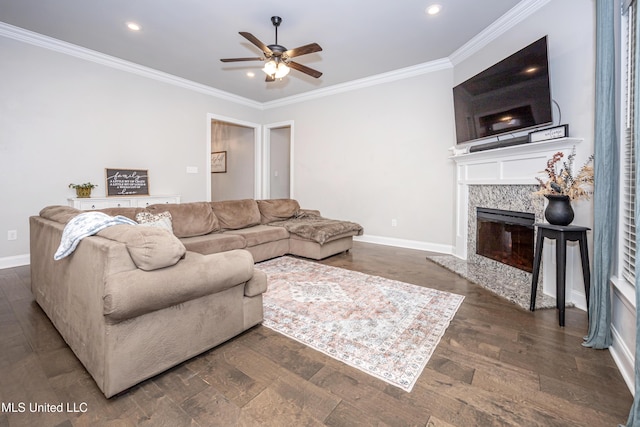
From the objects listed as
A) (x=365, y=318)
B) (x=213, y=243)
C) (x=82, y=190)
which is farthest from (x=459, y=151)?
(x=82, y=190)

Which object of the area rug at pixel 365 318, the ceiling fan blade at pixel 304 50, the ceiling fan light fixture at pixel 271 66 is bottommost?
the area rug at pixel 365 318

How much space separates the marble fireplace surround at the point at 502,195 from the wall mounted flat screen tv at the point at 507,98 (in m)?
0.26

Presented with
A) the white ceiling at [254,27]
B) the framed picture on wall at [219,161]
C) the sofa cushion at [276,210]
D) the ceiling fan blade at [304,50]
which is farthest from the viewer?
the framed picture on wall at [219,161]

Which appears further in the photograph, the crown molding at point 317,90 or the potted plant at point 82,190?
the potted plant at point 82,190

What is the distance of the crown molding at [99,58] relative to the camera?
3491 millimetres

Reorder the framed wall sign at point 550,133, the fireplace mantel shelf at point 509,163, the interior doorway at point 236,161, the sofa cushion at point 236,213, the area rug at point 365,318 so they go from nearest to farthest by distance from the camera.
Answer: the area rug at point 365,318 → the framed wall sign at point 550,133 → the fireplace mantel shelf at point 509,163 → the sofa cushion at point 236,213 → the interior doorway at point 236,161

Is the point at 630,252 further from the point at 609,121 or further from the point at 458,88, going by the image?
the point at 458,88

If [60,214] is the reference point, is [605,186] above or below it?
above

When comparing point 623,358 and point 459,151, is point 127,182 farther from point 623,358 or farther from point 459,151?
point 623,358

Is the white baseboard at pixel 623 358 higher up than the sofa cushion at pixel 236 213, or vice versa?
the sofa cushion at pixel 236 213

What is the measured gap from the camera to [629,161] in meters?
1.80

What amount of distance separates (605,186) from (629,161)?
0.60 ft

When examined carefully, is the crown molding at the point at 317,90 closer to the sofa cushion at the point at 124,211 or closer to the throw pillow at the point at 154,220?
the sofa cushion at the point at 124,211

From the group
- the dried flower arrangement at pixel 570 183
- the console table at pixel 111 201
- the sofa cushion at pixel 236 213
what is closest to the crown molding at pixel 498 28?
the dried flower arrangement at pixel 570 183
